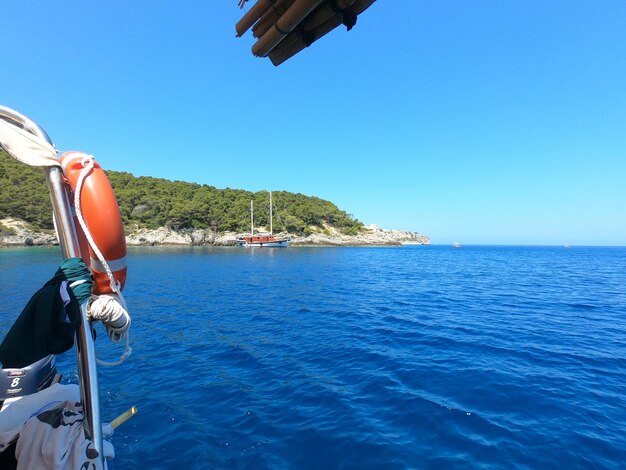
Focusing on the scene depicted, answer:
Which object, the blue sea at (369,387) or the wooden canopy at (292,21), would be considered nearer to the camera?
the wooden canopy at (292,21)

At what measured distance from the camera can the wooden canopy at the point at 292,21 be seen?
2793mm

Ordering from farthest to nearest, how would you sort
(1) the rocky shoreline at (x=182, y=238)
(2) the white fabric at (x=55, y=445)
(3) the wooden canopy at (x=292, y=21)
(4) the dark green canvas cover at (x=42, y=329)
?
(1) the rocky shoreline at (x=182, y=238) < (3) the wooden canopy at (x=292, y=21) < (2) the white fabric at (x=55, y=445) < (4) the dark green canvas cover at (x=42, y=329)

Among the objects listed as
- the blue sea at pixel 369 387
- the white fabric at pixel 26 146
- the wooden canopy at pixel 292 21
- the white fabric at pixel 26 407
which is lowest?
the blue sea at pixel 369 387

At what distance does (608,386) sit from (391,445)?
18.3 ft

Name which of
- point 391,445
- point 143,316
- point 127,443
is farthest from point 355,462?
point 143,316

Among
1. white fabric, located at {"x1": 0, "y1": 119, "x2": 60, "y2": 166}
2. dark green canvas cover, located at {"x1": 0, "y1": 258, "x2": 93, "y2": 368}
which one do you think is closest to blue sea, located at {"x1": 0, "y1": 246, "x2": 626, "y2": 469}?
dark green canvas cover, located at {"x1": 0, "y1": 258, "x2": 93, "y2": 368}

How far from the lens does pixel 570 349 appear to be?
27.7 feet

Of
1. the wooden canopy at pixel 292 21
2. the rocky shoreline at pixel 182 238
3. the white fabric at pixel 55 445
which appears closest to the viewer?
the white fabric at pixel 55 445

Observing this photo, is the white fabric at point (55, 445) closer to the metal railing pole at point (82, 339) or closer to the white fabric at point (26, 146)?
the metal railing pole at point (82, 339)

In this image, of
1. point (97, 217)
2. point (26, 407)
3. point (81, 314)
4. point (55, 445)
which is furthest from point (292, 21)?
point (26, 407)

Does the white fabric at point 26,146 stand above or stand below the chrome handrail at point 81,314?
above

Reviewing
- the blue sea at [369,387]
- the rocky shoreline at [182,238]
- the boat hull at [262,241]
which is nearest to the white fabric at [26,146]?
the blue sea at [369,387]

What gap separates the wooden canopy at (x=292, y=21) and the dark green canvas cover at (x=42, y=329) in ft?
9.93

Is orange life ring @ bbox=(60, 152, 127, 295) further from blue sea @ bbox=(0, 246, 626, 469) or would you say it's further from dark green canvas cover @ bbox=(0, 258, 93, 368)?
blue sea @ bbox=(0, 246, 626, 469)
